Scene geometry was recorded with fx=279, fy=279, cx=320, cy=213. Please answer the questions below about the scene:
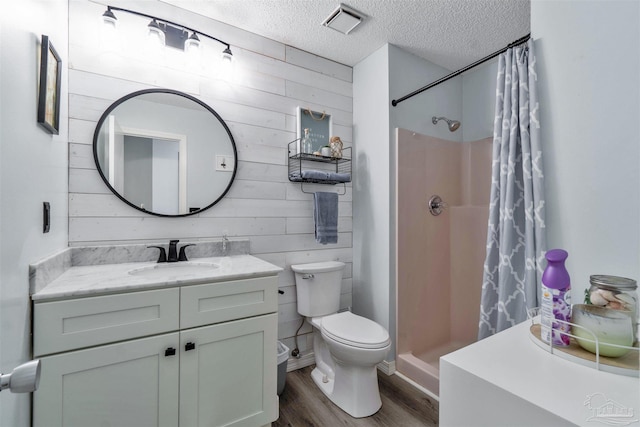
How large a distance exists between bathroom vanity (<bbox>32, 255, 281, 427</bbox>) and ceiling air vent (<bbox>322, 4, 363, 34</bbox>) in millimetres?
1578

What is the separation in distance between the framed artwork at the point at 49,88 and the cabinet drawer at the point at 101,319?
28.2 inches

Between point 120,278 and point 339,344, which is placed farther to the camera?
point 339,344

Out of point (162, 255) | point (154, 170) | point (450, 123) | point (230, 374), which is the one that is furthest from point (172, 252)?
point (450, 123)

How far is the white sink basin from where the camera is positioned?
1.34m

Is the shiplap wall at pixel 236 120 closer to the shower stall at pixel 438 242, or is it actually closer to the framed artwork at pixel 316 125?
the framed artwork at pixel 316 125

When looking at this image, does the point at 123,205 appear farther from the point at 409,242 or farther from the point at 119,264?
the point at 409,242

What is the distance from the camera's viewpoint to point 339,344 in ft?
5.30

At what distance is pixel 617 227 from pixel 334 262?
1572 mm

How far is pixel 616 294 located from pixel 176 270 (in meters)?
1.72

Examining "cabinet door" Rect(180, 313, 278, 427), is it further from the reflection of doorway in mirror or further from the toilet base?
the reflection of doorway in mirror

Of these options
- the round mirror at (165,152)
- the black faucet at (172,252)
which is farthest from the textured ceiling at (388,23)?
the black faucet at (172,252)

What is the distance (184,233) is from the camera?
172 cm

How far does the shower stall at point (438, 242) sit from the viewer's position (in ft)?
6.86

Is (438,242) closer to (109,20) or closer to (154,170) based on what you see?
(154,170)
